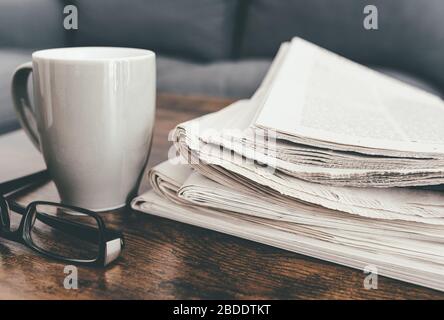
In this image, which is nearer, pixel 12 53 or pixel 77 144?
pixel 77 144

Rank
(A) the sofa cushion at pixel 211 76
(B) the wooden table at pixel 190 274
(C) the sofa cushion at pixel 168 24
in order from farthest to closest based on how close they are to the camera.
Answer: (C) the sofa cushion at pixel 168 24 < (A) the sofa cushion at pixel 211 76 < (B) the wooden table at pixel 190 274

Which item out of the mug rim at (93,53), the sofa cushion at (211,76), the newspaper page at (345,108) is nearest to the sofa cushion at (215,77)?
the sofa cushion at (211,76)

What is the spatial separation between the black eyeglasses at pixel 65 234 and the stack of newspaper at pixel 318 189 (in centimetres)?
6

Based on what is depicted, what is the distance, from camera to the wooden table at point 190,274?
0.93 feet

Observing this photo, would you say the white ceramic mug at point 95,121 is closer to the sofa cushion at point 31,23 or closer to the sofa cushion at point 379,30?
the sofa cushion at point 379,30

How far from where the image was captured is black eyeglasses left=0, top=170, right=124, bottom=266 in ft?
1.02

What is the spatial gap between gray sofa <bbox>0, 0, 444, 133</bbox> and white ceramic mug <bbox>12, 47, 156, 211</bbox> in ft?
2.67

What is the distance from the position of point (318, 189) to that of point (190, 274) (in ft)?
0.36

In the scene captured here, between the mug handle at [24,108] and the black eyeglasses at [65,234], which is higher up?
the mug handle at [24,108]

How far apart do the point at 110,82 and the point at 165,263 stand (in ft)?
0.47

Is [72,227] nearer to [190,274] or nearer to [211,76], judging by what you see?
[190,274]

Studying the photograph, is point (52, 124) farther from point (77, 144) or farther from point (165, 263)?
point (165, 263)

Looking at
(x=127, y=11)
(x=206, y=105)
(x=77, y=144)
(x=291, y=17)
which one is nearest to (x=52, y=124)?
(x=77, y=144)
